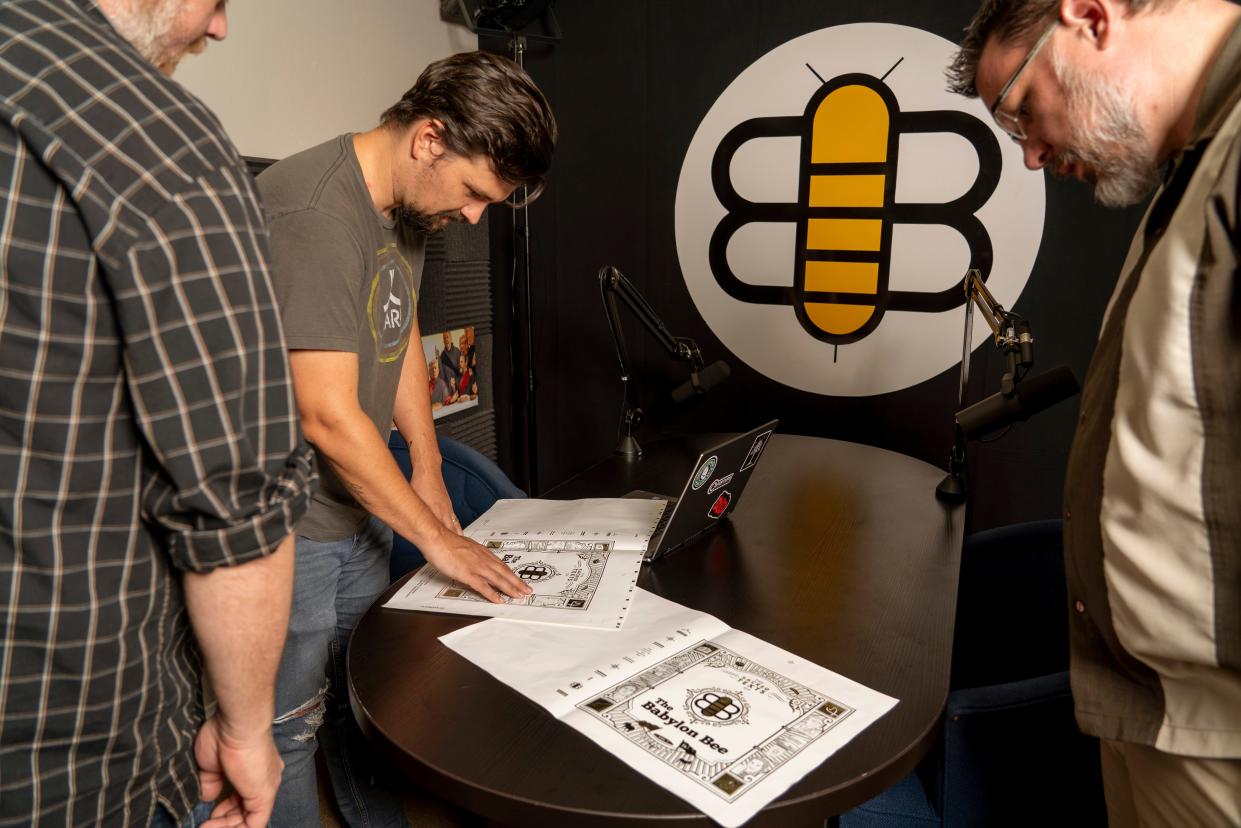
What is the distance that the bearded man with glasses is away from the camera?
3.12ft

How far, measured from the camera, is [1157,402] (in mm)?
987

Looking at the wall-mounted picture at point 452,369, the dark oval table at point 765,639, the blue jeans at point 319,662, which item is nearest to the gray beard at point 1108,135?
the dark oval table at point 765,639

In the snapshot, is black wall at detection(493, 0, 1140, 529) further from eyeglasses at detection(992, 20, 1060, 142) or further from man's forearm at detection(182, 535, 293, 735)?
man's forearm at detection(182, 535, 293, 735)

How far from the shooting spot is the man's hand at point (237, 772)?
3.28 ft

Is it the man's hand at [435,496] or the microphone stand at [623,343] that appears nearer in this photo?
the man's hand at [435,496]

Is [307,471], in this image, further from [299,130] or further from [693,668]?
[299,130]

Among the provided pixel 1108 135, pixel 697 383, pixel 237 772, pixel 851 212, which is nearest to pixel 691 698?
pixel 237 772

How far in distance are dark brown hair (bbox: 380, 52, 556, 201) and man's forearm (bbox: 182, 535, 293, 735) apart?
1.06 m

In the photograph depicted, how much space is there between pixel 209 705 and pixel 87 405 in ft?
1.54

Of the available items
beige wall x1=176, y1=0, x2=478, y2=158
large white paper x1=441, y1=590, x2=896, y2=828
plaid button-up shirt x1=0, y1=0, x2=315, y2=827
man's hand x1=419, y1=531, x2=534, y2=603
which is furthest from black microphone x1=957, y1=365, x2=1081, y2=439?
beige wall x1=176, y1=0, x2=478, y2=158

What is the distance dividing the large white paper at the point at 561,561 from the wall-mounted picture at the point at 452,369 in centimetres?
179

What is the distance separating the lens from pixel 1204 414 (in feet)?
3.14

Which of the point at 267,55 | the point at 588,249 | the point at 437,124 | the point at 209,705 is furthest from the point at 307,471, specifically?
the point at 588,249

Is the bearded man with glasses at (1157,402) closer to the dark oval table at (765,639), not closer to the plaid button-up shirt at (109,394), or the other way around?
the dark oval table at (765,639)
